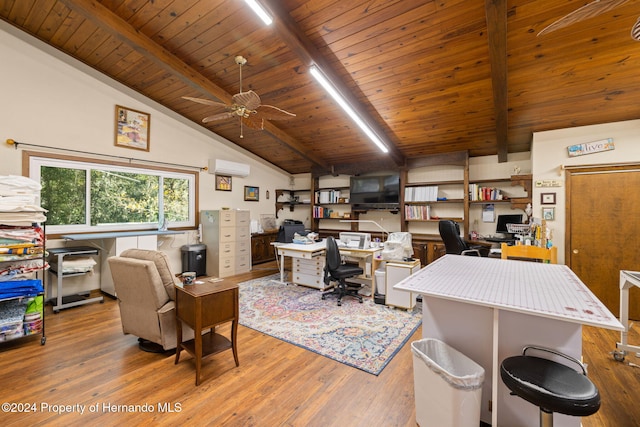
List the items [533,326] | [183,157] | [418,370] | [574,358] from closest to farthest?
1. [574,358]
2. [533,326]
3. [418,370]
4. [183,157]

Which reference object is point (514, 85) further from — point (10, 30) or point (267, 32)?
point (10, 30)

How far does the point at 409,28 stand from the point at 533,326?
2834 millimetres

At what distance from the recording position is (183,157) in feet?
16.6

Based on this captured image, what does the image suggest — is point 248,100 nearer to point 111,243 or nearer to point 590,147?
point 111,243

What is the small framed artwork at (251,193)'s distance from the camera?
6266 millimetres

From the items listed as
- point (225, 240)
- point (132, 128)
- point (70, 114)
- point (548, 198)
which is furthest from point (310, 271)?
point (70, 114)

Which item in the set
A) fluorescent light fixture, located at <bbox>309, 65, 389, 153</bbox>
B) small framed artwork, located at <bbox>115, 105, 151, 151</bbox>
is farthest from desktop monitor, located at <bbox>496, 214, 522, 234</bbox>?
small framed artwork, located at <bbox>115, 105, 151, 151</bbox>

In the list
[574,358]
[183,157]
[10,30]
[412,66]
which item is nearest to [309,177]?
[183,157]

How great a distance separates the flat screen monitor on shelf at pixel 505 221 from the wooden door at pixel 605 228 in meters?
0.90

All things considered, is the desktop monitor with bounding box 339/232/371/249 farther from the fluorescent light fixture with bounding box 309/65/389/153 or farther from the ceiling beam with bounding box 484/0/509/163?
the ceiling beam with bounding box 484/0/509/163

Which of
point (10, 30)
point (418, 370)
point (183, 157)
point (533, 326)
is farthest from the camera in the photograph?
point (183, 157)

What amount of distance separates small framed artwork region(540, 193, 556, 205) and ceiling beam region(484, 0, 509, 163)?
101 cm

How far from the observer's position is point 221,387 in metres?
1.96

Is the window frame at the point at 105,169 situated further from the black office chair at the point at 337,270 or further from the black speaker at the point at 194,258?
the black office chair at the point at 337,270
